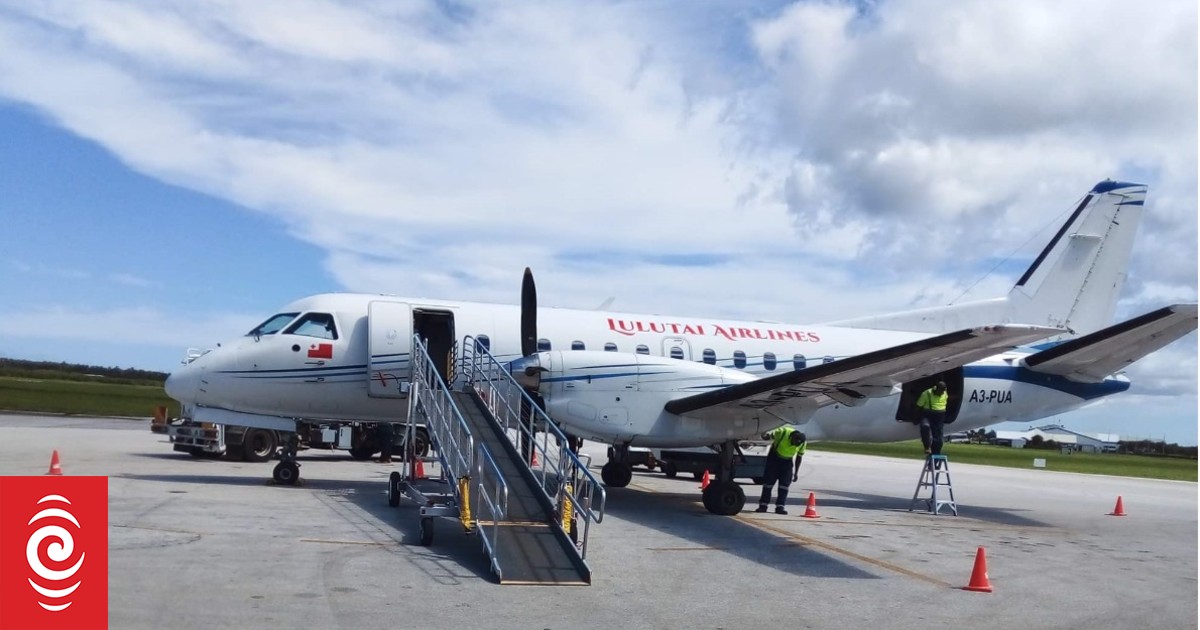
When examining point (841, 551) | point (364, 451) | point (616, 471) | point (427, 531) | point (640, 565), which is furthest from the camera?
point (364, 451)

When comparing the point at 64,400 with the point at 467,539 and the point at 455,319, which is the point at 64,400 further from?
the point at 467,539

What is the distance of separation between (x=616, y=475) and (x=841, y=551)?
24.3 feet

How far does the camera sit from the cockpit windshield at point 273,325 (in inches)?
702

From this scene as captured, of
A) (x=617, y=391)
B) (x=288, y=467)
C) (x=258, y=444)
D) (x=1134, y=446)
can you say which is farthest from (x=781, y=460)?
(x=1134, y=446)

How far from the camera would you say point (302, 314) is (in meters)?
18.0

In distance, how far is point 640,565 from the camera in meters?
11.6

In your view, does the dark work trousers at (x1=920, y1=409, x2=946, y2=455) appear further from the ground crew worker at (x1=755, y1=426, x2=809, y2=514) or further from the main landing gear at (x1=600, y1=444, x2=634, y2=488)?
the main landing gear at (x1=600, y1=444, x2=634, y2=488)

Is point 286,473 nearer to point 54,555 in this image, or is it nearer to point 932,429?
point 54,555

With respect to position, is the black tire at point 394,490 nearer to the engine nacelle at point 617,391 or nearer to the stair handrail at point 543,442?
the stair handrail at point 543,442

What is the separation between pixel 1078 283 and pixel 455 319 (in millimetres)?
14343

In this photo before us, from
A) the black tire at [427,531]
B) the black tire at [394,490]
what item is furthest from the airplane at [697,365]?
the black tire at [427,531]

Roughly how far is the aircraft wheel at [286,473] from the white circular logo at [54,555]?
330 inches

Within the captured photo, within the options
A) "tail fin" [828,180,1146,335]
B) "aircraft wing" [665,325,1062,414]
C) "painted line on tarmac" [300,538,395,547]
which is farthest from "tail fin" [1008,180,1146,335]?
"painted line on tarmac" [300,538,395,547]

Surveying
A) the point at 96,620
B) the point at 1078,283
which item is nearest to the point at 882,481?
the point at 1078,283
